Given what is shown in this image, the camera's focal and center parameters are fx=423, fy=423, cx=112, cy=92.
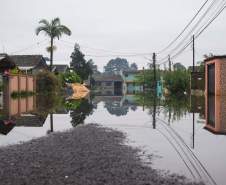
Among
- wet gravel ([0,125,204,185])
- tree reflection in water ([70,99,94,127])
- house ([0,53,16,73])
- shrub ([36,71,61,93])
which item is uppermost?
house ([0,53,16,73])

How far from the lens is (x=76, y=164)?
8586mm

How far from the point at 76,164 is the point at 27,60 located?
201 ft

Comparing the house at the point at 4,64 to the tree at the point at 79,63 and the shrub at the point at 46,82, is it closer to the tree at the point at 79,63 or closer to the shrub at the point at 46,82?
the shrub at the point at 46,82

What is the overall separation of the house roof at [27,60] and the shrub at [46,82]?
14.0 meters

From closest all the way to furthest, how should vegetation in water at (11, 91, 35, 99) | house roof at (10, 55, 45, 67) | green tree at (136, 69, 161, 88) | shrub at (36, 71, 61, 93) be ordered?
vegetation in water at (11, 91, 35, 99) < shrub at (36, 71, 61, 93) < house roof at (10, 55, 45, 67) < green tree at (136, 69, 161, 88)

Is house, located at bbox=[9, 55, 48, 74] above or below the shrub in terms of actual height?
above

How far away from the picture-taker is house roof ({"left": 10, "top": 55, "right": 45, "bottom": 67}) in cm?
6706

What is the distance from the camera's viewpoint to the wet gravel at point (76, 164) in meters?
7.30

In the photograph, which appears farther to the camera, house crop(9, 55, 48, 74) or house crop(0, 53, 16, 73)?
house crop(9, 55, 48, 74)

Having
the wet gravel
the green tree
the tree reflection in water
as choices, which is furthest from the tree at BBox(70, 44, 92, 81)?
the wet gravel

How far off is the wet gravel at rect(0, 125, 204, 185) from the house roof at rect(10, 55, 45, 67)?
5625cm

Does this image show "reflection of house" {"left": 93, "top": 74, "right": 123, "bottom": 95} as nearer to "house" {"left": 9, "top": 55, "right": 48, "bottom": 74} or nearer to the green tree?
the green tree

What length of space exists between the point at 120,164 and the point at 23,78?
116 feet

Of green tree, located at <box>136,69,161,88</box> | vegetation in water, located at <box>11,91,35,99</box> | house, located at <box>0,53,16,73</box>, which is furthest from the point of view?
green tree, located at <box>136,69,161,88</box>
